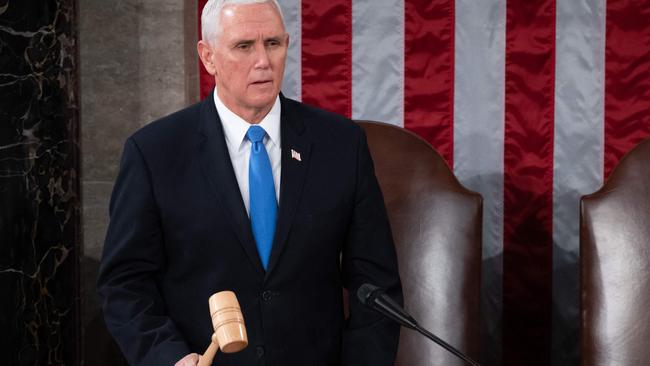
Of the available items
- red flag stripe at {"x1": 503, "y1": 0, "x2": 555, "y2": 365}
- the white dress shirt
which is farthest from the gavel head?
red flag stripe at {"x1": 503, "y1": 0, "x2": 555, "y2": 365}

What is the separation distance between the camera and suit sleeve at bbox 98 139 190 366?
65.3 inches

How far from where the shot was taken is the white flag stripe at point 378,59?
10.1 ft

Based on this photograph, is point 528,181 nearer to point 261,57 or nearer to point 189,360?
point 261,57

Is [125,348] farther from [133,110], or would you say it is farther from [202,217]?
[133,110]

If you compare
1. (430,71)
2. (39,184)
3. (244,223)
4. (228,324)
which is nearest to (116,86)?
(39,184)

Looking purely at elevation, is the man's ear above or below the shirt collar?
above

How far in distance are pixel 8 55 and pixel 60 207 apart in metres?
0.53

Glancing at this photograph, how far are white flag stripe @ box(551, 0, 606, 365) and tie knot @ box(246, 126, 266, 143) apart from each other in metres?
1.61

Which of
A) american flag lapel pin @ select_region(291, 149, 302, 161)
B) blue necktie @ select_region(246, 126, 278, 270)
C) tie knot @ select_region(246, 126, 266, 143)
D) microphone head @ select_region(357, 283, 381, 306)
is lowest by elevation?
microphone head @ select_region(357, 283, 381, 306)

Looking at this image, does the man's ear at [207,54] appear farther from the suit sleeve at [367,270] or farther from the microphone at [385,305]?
the microphone at [385,305]

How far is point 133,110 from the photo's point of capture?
3.11m

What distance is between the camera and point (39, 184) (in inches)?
106

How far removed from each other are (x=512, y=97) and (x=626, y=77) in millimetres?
414

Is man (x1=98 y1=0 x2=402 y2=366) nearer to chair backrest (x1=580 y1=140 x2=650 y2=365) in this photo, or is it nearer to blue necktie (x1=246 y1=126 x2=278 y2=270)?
blue necktie (x1=246 y1=126 x2=278 y2=270)
